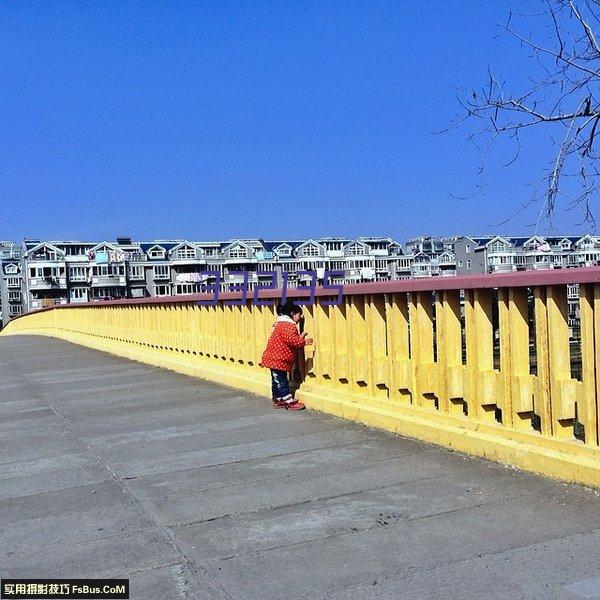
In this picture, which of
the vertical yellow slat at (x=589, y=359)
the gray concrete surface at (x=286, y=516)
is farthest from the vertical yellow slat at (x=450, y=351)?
the vertical yellow slat at (x=589, y=359)

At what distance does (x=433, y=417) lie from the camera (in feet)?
20.3

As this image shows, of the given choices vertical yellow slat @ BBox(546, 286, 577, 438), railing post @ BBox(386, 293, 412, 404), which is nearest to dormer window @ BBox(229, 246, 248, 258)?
railing post @ BBox(386, 293, 412, 404)

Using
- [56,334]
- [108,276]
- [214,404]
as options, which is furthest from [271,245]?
[214,404]

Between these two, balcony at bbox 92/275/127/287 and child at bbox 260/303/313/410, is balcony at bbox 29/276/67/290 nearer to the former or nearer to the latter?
balcony at bbox 92/275/127/287

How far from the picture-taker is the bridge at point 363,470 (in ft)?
12.1

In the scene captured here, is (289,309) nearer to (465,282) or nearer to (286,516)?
(465,282)

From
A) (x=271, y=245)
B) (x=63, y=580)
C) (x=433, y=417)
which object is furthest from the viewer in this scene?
(x=271, y=245)

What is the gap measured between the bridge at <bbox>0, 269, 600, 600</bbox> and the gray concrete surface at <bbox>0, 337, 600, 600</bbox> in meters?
0.02

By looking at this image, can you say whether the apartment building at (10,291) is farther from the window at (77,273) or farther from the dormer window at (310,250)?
the dormer window at (310,250)

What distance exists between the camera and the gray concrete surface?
356cm

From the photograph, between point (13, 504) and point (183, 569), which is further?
point (13, 504)

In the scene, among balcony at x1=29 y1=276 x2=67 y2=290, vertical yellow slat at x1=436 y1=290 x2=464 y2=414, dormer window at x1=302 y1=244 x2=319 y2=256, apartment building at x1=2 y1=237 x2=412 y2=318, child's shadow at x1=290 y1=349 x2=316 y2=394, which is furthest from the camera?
dormer window at x1=302 y1=244 x2=319 y2=256

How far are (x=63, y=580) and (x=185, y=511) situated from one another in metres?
1.10

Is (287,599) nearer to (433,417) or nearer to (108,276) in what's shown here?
(433,417)
